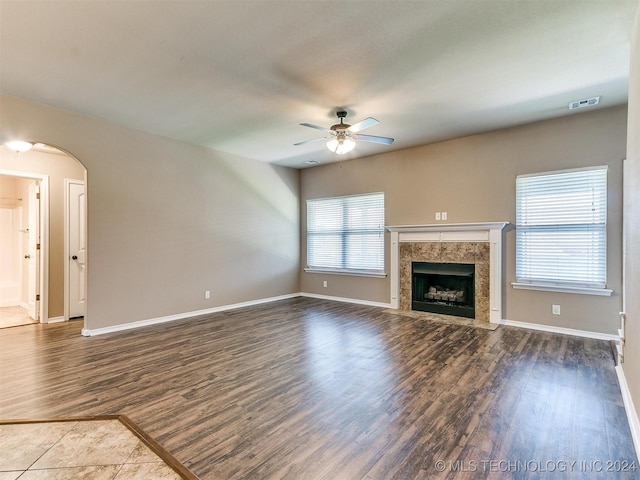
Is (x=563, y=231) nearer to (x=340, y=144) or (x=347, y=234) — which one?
(x=340, y=144)

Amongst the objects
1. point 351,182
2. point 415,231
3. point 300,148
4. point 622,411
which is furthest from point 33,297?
point 622,411

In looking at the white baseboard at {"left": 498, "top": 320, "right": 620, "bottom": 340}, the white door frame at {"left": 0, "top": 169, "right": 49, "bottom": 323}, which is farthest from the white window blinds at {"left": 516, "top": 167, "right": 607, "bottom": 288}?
the white door frame at {"left": 0, "top": 169, "right": 49, "bottom": 323}

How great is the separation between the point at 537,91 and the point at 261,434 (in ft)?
13.7

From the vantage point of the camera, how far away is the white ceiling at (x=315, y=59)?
7.40 ft

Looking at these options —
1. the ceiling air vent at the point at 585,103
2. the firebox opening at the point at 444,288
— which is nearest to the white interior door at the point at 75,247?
the firebox opening at the point at 444,288

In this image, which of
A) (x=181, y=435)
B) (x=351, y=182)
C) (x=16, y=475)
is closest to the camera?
(x=16, y=475)

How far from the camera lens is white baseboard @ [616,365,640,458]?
1904 mm

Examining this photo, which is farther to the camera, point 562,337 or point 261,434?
point 562,337

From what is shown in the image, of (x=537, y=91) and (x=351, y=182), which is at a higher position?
(x=537, y=91)

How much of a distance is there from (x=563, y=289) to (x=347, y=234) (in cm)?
358

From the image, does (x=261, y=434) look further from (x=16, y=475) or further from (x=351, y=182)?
(x=351, y=182)

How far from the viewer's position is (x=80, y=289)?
5273 millimetres

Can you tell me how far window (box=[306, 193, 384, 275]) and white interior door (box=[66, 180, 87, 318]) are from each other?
411 centimetres

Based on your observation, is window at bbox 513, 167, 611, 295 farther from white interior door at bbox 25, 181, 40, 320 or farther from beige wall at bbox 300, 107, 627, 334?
white interior door at bbox 25, 181, 40, 320
